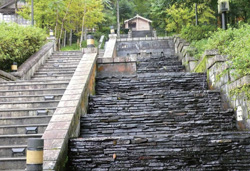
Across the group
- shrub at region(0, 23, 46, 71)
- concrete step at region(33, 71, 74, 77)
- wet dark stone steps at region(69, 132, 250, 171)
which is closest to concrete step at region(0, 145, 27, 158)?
wet dark stone steps at region(69, 132, 250, 171)

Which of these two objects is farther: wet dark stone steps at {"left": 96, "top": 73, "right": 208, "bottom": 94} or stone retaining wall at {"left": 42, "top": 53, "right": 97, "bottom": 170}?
wet dark stone steps at {"left": 96, "top": 73, "right": 208, "bottom": 94}

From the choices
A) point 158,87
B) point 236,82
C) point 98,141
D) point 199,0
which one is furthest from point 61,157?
point 199,0

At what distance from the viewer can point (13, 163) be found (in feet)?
18.2

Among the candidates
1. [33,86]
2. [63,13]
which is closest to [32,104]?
[33,86]

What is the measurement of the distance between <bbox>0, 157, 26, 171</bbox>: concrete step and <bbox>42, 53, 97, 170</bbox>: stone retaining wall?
52 centimetres

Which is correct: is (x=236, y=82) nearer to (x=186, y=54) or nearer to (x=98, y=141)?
(x=98, y=141)

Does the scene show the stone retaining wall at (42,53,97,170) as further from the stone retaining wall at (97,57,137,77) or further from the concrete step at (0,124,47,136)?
the stone retaining wall at (97,57,137,77)

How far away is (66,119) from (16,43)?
6.86 metres

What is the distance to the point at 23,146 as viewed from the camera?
19.5 feet

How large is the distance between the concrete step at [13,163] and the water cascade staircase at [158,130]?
2.80 feet

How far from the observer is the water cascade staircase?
5684 millimetres

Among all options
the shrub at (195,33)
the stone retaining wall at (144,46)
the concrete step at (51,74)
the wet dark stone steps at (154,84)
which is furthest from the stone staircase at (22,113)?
the stone retaining wall at (144,46)

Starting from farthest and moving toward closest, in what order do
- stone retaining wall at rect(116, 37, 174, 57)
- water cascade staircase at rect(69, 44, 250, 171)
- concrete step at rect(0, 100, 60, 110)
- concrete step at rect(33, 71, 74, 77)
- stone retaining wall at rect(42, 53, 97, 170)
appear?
stone retaining wall at rect(116, 37, 174, 57)
concrete step at rect(33, 71, 74, 77)
concrete step at rect(0, 100, 60, 110)
water cascade staircase at rect(69, 44, 250, 171)
stone retaining wall at rect(42, 53, 97, 170)

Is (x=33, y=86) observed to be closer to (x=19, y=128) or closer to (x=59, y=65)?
(x=19, y=128)
